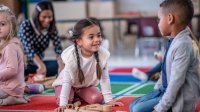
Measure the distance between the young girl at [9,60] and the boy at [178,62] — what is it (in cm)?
110

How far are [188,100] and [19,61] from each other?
50.4 inches

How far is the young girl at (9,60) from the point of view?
2.87 meters

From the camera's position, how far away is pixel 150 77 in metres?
4.07

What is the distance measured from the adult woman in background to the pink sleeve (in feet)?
3.17

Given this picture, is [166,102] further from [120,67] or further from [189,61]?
[120,67]

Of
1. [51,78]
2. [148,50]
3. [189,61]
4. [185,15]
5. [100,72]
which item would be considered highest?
[185,15]

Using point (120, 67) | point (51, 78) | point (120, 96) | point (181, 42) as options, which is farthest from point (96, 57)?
point (120, 67)

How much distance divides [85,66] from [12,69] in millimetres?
498

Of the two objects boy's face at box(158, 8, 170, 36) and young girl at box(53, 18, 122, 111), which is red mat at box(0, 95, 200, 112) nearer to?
young girl at box(53, 18, 122, 111)

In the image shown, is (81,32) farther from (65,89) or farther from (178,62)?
(178,62)

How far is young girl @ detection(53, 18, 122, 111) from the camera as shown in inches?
107

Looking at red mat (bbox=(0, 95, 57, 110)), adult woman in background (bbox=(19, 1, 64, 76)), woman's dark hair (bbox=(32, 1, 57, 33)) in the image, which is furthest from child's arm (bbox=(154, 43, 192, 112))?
woman's dark hair (bbox=(32, 1, 57, 33))

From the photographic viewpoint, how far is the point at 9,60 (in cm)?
286

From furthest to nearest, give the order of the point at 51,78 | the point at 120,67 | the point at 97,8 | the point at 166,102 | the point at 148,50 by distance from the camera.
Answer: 1. the point at 97,8
2. the point at 148,50
3. the point at 120,67
4. the point at 51,78
5. the point at 166,102
